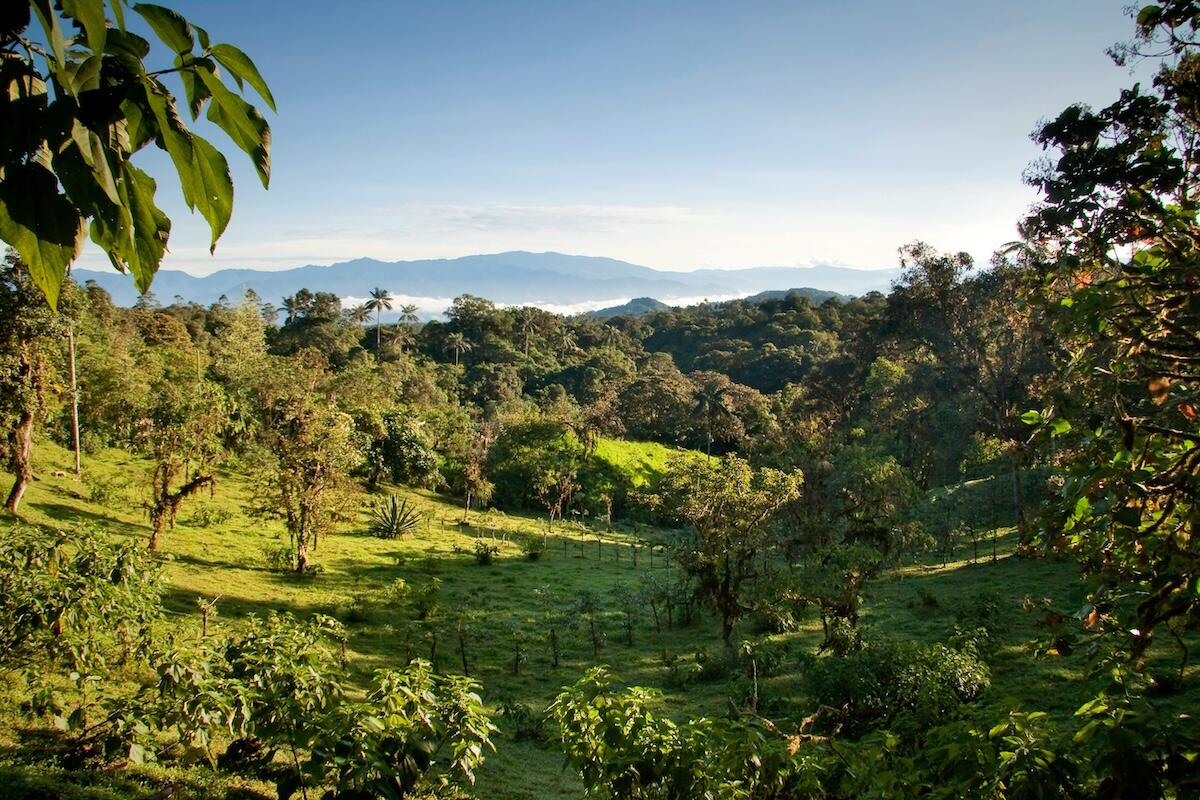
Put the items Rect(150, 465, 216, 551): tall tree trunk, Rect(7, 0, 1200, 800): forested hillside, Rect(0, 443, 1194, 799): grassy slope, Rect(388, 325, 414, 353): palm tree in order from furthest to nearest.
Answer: Rect(388, 325, 414, 353): palm tree → Rect(150, 465, 216, 551): tall tree trunk → Rect(0, 443, 1194, 799): grassy slope → Rect(7, 0, 1200, 800): forested hillside

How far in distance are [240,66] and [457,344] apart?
2275 inches

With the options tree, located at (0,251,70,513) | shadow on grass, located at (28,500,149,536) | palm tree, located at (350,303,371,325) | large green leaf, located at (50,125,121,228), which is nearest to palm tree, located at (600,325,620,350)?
palm tree, located at (350,303,371,325)

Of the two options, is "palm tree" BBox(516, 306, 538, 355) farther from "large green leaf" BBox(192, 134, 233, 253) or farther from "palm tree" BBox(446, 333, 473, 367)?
"large green leaf" BBox(192, 134, 233, 253)

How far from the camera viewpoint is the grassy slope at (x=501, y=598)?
938 centimetres

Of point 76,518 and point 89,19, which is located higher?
point 89,19

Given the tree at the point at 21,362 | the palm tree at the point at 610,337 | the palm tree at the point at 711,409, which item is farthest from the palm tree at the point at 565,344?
the tree at the point at 21,362

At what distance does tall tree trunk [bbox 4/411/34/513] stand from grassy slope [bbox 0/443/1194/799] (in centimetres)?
55

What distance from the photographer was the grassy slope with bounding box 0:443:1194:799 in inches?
369

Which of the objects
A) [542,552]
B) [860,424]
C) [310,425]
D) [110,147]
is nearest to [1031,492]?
[860,424]

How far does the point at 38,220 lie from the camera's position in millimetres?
838

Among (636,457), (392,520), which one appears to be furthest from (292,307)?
(392,520)

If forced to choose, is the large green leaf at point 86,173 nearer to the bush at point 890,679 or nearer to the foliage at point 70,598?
the foliage at point 70,598

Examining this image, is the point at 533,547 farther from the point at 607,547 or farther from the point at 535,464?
the point at 535,464

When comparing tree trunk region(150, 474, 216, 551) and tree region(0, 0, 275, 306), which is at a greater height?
tree region(0, 0, 275, 306)
